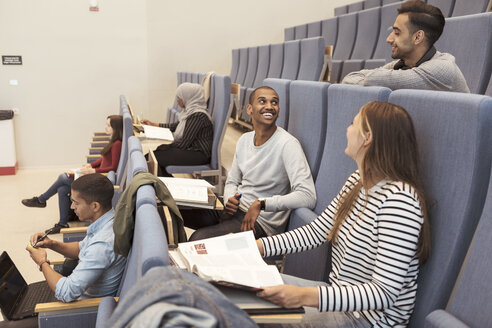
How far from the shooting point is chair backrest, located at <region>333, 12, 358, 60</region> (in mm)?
3209

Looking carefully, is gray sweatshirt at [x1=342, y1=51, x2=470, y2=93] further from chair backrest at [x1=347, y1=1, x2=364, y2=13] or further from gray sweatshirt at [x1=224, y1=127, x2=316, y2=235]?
chair backrest at [x1=347, y1=1, x2=364, y2=13]

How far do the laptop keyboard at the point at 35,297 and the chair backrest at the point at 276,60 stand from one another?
2.24m

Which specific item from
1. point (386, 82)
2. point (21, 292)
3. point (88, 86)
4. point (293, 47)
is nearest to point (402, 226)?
point (386, 82)

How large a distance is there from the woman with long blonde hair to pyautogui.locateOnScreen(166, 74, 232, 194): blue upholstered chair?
1.42 metres

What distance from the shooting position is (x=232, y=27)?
14.9 ft

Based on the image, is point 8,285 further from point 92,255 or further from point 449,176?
point 449,176

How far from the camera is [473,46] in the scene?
4.57 ft

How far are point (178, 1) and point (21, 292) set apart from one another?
3660mm

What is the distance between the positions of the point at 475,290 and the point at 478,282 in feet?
0.04

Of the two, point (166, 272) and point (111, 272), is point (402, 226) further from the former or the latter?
point (111, 272)

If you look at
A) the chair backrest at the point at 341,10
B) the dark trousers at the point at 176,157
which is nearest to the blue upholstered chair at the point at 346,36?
the chair backrest at the point at 341,10

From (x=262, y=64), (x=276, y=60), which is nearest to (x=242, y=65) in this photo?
(x=262, y=64)

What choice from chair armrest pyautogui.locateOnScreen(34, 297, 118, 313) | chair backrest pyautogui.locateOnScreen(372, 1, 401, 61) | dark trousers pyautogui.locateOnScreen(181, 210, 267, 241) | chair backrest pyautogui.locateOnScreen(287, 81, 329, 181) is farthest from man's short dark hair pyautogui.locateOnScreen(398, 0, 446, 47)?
chair backrest pyautogui.locateOnScreen(372, 1, 401, 61)

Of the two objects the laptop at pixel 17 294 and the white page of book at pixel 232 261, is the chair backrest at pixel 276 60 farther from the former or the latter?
the white page of book at pixel 232 261
